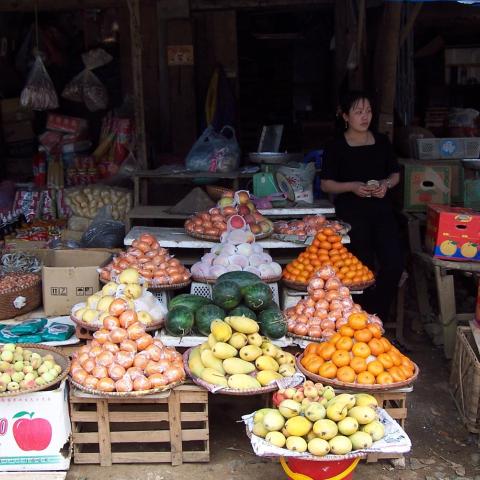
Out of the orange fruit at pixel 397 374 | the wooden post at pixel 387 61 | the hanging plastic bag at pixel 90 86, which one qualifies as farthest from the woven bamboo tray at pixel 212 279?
the hanging plastic bag at pixel 90 86

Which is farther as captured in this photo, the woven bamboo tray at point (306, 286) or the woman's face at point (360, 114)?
the woman's face at point (360, 114)

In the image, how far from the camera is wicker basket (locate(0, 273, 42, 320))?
14.2 ft

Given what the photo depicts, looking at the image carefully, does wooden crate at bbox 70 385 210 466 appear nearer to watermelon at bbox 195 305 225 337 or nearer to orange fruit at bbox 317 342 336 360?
watermelon at bbox 195 305 225 337

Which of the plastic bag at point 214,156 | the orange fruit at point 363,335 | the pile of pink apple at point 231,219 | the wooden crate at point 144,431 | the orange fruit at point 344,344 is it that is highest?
the plastic bag at point 214,156

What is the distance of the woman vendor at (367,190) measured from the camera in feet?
16.3

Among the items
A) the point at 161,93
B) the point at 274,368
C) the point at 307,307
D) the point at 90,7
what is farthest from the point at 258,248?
the point at 90,7

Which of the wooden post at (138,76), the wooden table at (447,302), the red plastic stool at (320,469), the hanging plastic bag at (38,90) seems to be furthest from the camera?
the hanging plastic bag at (38,90)

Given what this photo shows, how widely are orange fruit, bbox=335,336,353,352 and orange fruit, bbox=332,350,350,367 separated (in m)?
0.04

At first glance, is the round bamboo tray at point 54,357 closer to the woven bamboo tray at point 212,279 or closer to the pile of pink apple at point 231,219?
the woven bamboo tray at point 212,279

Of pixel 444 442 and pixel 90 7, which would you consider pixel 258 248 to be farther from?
pixel 90 7

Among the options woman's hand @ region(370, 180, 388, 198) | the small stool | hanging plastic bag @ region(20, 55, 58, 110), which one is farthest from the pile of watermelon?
hanging plastic bag @ region(20, 55, 58, 110)

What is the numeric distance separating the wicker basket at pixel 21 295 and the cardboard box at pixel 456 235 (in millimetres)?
2745

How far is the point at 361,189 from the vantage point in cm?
496

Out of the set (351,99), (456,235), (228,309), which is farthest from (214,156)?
(228,309)
